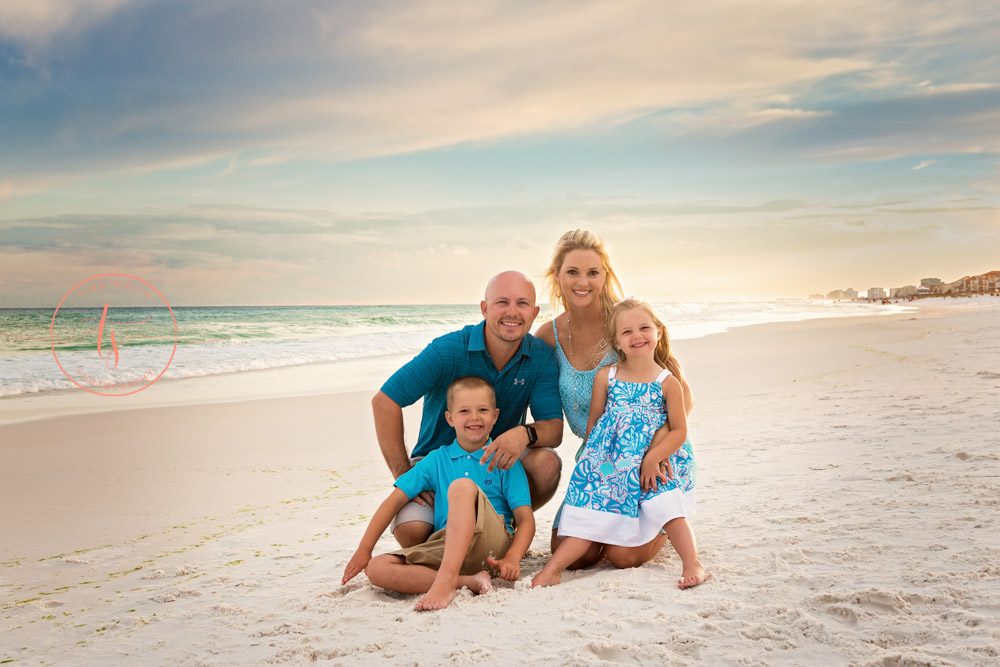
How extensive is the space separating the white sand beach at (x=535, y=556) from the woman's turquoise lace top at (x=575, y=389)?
78cm

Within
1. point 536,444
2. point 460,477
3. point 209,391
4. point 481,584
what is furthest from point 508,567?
point 209,391

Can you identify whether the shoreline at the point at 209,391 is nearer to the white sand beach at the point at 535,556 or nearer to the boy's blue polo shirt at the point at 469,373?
the white sand beach at the point at 535,556

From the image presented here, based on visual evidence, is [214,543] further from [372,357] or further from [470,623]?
[372,357]

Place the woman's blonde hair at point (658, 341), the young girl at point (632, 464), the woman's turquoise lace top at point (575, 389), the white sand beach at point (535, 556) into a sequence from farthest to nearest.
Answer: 1. the woman's turquoise lace top at point (575, 389)
2. the woman's blonde hair at point (658, 341)
3. the young girl at point (632, 464)
4. the white sand beach at point (535, 556)

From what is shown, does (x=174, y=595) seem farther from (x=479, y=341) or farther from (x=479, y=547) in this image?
(x=479, y=341)

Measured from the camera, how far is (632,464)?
3650mm

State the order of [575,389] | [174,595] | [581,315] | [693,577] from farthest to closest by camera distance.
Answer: [581,315] < [575,389] < [174,595] < [693,577]

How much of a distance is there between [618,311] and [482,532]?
1.42 meters

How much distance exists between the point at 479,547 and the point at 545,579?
35 centimetres

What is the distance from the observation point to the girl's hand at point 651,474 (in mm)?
3586

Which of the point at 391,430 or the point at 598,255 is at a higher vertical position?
the point at 598,255

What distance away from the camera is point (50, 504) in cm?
557

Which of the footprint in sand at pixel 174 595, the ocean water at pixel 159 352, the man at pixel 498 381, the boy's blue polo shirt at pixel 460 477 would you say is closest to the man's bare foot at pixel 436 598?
the boy's blue polo shirt at pixel 460 477

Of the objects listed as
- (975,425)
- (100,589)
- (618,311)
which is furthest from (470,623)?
(975,425)
